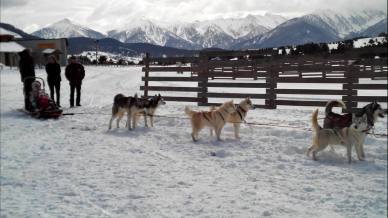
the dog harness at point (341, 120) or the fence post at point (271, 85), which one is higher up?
the fence post at point (271, 85)

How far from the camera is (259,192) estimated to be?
5.41m

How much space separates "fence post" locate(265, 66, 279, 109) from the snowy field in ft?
7.94

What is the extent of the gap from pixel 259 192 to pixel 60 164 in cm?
337

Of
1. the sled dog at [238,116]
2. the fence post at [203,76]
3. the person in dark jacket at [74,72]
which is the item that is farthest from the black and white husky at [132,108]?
the person in dark jacket at [74,72]

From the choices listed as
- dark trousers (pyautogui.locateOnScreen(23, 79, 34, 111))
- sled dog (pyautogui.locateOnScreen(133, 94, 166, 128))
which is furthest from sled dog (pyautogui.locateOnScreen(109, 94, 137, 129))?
dark trousers (pyautogui.locateOnScreen(23, 79, 34, 111))

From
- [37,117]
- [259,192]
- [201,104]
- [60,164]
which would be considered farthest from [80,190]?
[201,104]

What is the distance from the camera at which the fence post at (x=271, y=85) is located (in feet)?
39.2

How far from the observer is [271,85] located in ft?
39.3

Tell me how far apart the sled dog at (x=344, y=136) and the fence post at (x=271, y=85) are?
515cm

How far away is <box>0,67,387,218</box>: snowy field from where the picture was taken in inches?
194

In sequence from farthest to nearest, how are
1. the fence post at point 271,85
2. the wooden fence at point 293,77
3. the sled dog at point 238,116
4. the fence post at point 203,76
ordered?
the fence post at point 203,76, the fence post at point 271,85, the wooden fence at point 293,77, the sled dog at point 238,116

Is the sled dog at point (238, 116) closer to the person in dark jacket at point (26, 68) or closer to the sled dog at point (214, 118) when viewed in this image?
the sled dog at point (214, 118)

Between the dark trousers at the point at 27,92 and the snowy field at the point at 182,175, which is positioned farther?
the dark trousers at the point at 27,92

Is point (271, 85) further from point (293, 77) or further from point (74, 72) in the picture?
point (74, 72)
